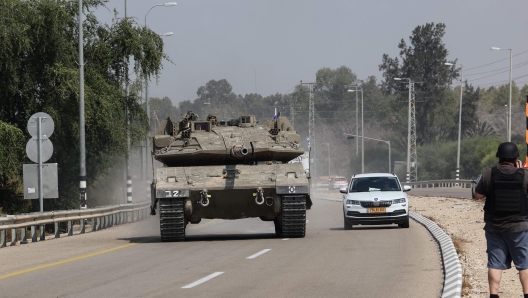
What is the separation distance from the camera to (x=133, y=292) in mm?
11695

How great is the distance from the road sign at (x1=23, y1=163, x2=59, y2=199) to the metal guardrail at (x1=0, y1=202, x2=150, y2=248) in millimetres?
573

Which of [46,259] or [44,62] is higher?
[44,62]

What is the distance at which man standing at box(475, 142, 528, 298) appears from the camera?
9.56 metres

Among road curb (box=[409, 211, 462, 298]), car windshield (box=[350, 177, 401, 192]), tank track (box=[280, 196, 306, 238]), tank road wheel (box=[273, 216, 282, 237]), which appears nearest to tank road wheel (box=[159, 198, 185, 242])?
tank track (box=[280, 196, 306, 238])

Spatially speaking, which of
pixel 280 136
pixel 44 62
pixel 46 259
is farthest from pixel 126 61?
pixel 46 259

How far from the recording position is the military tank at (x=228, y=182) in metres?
21.0

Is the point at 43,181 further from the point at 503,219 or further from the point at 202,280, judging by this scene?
the point at 503,219

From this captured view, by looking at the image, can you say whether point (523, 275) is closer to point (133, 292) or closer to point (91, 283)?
point (133, 292)

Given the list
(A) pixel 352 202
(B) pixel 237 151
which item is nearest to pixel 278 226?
(B) pixel 237 151

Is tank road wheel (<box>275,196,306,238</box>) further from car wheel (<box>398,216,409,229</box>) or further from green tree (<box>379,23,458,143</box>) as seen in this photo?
green tree (<box>379,23,458,143</box>)

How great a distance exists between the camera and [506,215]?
9625mm

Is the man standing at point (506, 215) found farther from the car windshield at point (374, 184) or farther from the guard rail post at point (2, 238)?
the car windshield at point (374, 184)

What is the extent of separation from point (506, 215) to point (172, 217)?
484 inches

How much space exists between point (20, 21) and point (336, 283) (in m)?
21.8
